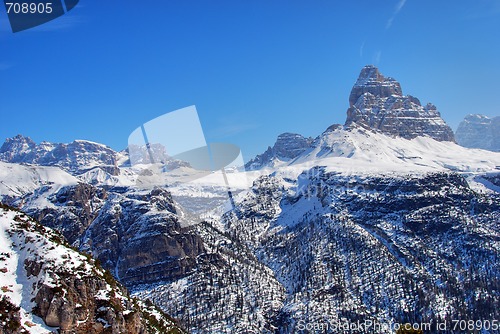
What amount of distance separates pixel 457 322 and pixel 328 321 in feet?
159

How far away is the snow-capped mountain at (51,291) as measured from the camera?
55.6 m

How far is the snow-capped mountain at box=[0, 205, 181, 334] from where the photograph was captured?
55.6 meters

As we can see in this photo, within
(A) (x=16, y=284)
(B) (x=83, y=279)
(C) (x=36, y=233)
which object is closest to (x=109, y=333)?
(B) (x=83, y=279)

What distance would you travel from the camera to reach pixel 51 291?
189 feet

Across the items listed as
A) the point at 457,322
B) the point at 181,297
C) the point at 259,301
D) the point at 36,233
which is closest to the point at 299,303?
the point at 259,301

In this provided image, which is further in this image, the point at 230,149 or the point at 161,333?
the point at 161,333

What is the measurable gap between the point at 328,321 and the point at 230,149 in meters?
142

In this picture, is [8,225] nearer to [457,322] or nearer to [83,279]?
[83,279]

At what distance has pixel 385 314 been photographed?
18950 centimetres

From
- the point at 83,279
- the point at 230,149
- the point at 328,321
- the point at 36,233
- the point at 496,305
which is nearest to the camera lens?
the point at 230,149

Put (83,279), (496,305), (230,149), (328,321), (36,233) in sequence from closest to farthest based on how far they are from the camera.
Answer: (230,149) < (83,279) < (36,233) < (328,321) < (496,305)

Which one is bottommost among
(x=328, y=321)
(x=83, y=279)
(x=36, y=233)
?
(x=328, y=321)

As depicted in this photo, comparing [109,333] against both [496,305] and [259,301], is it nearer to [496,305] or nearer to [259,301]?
[259,301]

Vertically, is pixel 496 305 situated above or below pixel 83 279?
below
